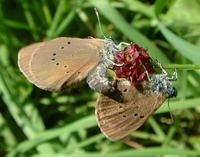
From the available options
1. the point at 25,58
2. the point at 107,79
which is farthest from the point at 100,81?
the point at 25,58

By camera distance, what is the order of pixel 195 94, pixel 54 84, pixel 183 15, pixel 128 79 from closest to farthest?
pixel 128 79 < pixel 54 84 < pixel 195 94 < pixel 183 15

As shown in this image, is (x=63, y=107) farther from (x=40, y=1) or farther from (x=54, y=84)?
(x=54, y=84)

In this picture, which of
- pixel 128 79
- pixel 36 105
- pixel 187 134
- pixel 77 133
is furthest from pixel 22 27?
pixel 128 79

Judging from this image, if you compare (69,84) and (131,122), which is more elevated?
(69,84)

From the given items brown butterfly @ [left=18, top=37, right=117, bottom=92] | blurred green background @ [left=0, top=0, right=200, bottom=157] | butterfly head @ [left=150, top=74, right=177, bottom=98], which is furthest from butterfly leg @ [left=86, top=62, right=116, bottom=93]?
blurred green background @ [left=0, top=0, right=200, bottom=157]

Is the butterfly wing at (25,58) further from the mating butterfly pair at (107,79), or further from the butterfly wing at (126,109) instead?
the butterfly wing at (126,109)

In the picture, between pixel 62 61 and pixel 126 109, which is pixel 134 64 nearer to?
pixel 126 109
